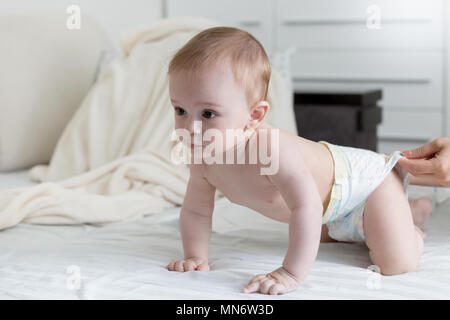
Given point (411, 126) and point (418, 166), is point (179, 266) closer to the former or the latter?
point (418, 166)

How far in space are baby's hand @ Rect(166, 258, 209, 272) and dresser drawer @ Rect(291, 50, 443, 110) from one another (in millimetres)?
1984

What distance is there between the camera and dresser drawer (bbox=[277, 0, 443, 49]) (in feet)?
9.61

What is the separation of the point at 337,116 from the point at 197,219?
1158mm

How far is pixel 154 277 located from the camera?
0.95 m

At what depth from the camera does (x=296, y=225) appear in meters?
0.91

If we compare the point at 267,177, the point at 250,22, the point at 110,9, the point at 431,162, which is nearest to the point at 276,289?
the point at 267,177

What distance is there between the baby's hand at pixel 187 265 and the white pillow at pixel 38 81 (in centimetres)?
100

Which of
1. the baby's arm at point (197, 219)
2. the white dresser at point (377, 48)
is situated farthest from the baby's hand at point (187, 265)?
the white dresser at point (377, 48)

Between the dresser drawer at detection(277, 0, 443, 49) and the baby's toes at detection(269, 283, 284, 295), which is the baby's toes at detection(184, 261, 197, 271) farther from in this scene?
the dresser drawer at detection(277, 0, 443, 49)

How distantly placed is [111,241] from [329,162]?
1.46ft

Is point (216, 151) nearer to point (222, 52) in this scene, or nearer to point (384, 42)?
point (222, 52)

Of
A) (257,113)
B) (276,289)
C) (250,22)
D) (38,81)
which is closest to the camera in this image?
(276,289)

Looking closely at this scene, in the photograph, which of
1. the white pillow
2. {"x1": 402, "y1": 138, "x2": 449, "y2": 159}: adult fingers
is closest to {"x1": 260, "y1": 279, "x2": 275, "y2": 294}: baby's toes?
{"x1": 402, "y1": 138, "x2": 449, "y2": 159}: adult fingers

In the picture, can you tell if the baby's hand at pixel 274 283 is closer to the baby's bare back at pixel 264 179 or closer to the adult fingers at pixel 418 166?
the baby's bare back at pixel 264 179
